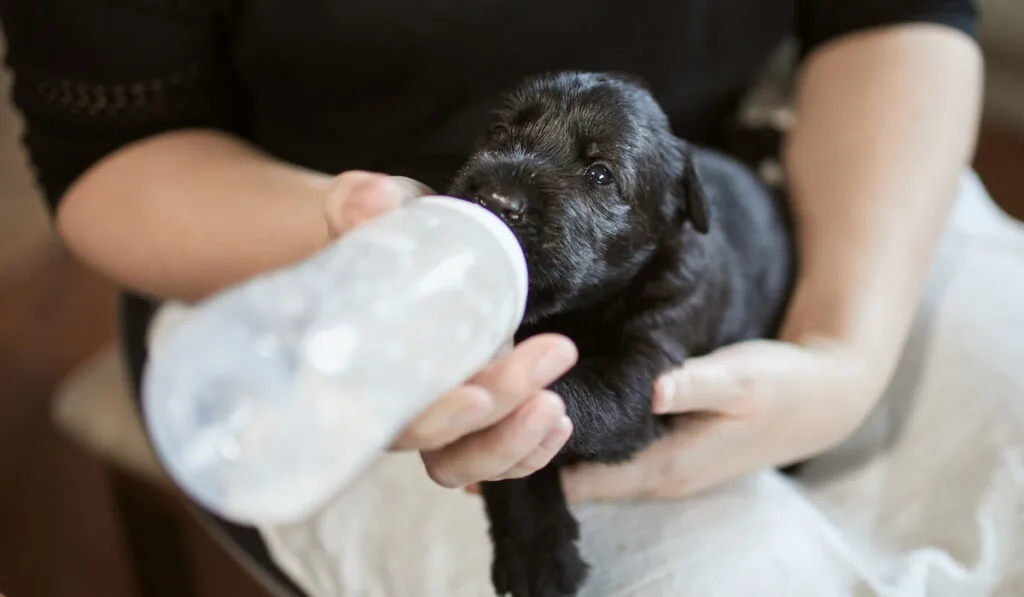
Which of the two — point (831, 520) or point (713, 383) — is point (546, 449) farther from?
point (831, 520)

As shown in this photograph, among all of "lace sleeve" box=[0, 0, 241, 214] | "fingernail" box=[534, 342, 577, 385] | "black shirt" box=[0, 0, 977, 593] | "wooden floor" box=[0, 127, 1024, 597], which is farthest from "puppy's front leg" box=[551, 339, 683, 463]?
"wooden floor" box=[0, 127, 1024, 597]

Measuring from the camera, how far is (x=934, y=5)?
1154mm

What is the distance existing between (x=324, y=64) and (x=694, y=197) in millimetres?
426

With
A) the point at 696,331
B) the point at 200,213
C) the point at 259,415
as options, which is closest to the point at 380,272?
the point at 259,415

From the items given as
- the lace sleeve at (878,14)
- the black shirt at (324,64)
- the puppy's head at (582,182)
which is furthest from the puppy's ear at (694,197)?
the lace sleeve at (878,14)

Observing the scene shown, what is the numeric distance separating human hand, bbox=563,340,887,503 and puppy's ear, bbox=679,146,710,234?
0.12 m

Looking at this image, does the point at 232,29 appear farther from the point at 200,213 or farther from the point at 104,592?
the point at 104,592

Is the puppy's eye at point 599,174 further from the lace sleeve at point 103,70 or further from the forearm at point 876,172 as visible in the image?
the lace sleeve at point 103,70

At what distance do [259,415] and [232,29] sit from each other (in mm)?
689

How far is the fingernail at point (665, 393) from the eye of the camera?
2.34ft

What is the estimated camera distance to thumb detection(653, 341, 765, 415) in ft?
2.36

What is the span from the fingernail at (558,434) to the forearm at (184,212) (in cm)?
43

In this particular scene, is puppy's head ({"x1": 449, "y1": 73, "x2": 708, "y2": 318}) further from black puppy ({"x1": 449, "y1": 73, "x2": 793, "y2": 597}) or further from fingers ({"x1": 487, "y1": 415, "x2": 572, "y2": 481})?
fingers ({"x1": 487, "y1": 415, "x2": 572, "y2": 481})

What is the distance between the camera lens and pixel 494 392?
20.5 inches
